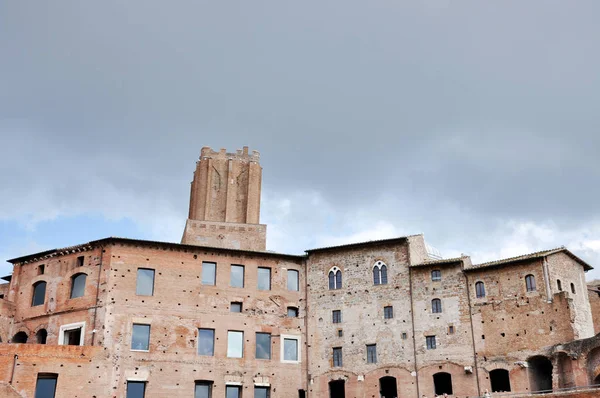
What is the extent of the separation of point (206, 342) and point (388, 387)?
1165 cm

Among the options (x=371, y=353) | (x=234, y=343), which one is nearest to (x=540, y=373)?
(x=371, y=353)

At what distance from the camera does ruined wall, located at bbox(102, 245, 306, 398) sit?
41.0 m

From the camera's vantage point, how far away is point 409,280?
44.3m

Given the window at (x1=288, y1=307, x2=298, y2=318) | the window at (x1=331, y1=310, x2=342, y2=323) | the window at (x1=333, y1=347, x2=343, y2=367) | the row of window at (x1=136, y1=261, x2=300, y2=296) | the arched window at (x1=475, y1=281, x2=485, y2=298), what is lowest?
the window at (x1=333, y1=347, x2=343, y2=367)

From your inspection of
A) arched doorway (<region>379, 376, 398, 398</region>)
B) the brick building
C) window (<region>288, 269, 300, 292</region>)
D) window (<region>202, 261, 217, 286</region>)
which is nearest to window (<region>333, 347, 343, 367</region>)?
the brick building

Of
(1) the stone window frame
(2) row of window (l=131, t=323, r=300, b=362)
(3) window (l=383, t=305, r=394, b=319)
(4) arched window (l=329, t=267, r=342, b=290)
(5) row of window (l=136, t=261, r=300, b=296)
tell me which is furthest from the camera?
(4) arched window (l=329, t=267, r=342, b=290)

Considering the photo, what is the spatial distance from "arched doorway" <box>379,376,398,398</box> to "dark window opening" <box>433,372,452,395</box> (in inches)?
98.2

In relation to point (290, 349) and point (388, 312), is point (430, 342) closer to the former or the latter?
point (388, 312)

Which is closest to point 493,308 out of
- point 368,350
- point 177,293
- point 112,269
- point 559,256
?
point 559,256

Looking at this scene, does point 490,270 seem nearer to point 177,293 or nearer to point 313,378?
point 313,378

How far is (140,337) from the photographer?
41.6 m

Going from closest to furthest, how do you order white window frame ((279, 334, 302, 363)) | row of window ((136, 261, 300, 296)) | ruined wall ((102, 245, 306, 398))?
ruined wall ((102, 245, 306, 398))
row of window ((136, 261, 300, 296))
white window frame ((279, 334, 302, 363))

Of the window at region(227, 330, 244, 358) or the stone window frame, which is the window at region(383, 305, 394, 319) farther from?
the window at region(227, 330, 244, 358)

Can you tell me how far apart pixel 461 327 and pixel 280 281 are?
12.0 m
